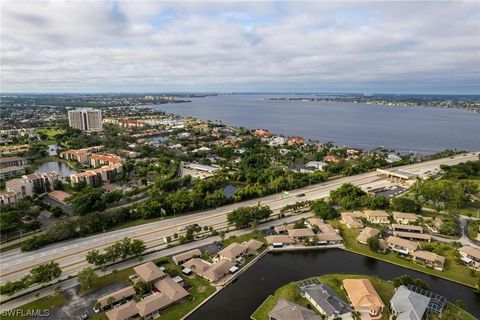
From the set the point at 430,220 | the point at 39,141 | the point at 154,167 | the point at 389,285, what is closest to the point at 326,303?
the point at 389,285

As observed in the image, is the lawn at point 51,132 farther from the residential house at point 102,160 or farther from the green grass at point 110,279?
the green grass at point 110,279

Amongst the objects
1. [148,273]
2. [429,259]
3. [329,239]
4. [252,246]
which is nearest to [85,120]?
[148,273]

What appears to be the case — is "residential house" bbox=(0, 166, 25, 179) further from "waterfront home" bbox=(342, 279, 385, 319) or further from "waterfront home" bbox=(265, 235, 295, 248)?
"waterfront home" bbox=(342, 279, 385, 319)

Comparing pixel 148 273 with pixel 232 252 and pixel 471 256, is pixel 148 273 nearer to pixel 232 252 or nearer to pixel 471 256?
pixel 232 252

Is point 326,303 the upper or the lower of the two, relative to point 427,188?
lower

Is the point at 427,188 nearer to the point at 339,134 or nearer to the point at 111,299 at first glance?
the point at 111,299

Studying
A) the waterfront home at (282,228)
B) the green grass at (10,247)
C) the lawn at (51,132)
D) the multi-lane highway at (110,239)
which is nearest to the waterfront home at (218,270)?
the multi-lane highway at (110,239)
